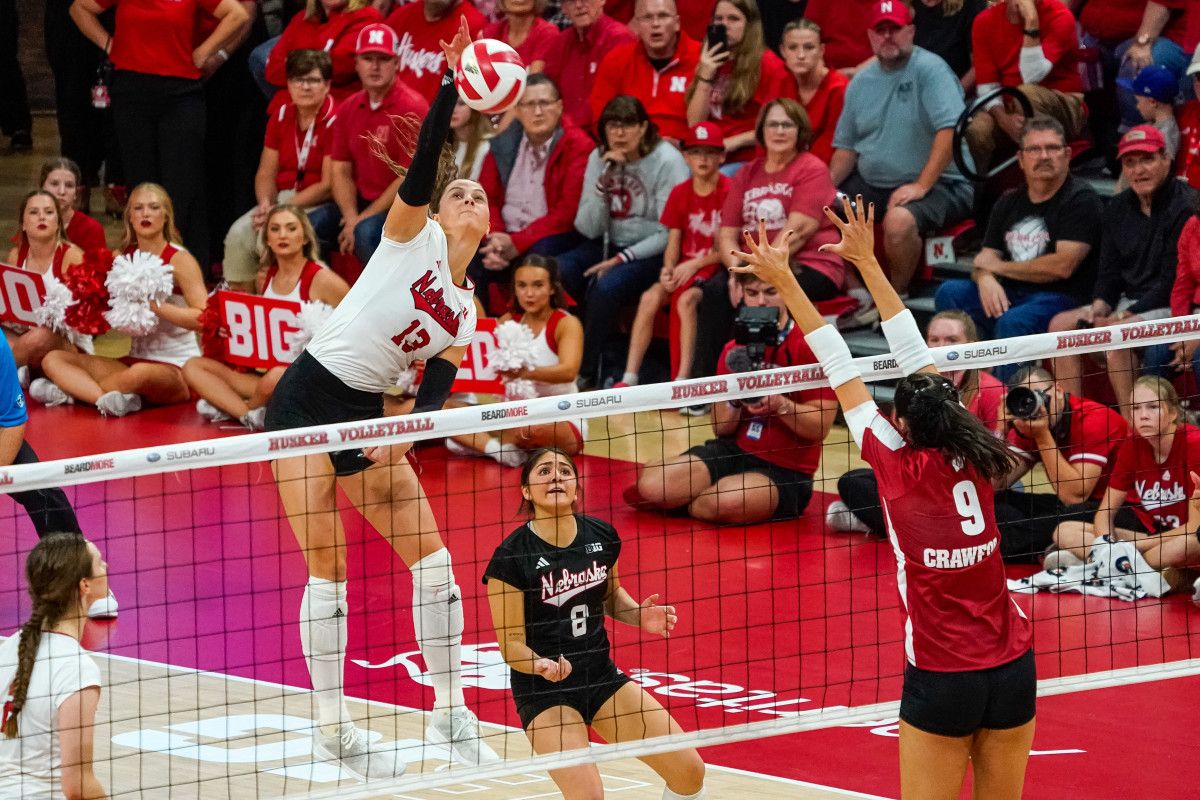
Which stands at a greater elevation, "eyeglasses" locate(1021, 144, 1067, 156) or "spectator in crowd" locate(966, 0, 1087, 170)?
"spectator in crowd" locate(966, 0, 1087, 170)

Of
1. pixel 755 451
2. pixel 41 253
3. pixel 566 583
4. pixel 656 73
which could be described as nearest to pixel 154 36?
pixel 41 253

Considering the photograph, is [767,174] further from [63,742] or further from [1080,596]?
[63,742]

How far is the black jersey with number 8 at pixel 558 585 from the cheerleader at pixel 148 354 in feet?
20.4

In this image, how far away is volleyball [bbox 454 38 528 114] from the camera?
19.6 ft

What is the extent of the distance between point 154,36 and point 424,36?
2.09 metres

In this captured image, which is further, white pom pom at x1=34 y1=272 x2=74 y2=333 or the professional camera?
white pom pom at x1=34 y1=272 x2=74 y2=333

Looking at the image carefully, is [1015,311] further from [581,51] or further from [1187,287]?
[581,51]

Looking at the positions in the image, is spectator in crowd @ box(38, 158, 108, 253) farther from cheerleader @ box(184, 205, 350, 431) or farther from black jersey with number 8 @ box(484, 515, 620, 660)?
black jersey with number 8 @ box(484, 515, 620, 660)

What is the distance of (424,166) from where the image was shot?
5.73 metres

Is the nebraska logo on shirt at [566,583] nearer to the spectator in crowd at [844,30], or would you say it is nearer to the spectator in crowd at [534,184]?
the spectator in crowd at [534,184]

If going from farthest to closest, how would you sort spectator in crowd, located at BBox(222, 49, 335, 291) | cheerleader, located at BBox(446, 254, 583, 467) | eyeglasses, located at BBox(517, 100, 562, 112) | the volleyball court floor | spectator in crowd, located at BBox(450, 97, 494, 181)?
spectator in crowd, located at BBox(222, 49, 335, 291)
spectator in crowd, located at BBox(450, 97, 494, 181)
eyeglasses, located at BBox(517, 100, 562, 112)
cheerleader, located at BBox(446, 254, 583, 467)
the volleyball court floor

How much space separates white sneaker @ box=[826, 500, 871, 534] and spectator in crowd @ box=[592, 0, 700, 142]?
3736 millimetres

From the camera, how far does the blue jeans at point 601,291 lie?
38.3ft

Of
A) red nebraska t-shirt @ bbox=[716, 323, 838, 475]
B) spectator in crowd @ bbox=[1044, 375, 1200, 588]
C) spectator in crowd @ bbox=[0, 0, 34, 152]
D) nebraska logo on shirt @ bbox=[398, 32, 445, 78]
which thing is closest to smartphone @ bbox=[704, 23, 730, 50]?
nebraska logo on shirt @ bbox=[398, 32, 445, 78]
